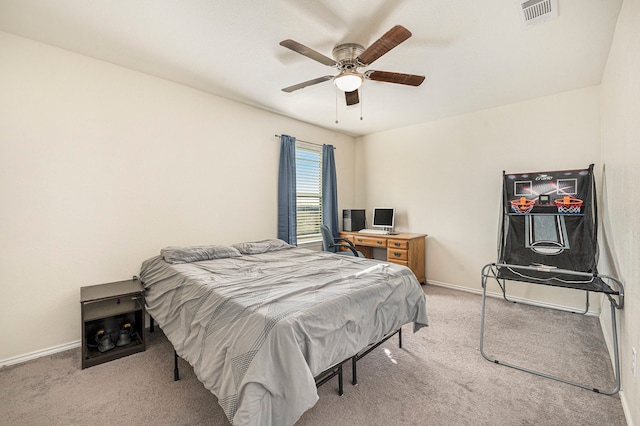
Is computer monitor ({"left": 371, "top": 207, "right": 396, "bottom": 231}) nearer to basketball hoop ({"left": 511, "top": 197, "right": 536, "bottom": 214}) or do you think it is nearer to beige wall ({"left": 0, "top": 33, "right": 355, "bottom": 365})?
basketball hoop ({"left": 511, "top": 197, "right": 536, "bottom": 214})

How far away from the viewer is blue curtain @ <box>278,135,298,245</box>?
4.16 m

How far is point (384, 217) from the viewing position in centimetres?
488

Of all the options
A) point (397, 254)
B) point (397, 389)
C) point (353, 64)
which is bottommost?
point (397, 389)

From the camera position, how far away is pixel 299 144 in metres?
4.54

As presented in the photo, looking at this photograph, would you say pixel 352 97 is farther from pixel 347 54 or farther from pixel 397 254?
pixel 397 254

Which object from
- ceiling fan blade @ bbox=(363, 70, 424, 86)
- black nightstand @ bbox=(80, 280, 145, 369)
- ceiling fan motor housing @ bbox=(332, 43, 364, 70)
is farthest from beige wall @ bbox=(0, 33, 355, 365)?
ceiling fan blade @ bbox=(363, 70, 424, 86)

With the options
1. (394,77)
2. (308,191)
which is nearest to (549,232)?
(394,77)

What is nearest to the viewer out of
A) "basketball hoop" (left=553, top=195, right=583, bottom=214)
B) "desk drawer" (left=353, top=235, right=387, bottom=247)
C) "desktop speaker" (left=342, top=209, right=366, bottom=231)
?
"basketball hoop" (left=553, top=195, right=583, bottom=214)

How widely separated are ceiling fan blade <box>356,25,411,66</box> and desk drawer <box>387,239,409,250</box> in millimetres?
2711

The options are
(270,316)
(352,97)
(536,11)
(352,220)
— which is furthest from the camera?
(352,220)

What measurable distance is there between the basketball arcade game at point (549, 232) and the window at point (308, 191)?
2.64 metres

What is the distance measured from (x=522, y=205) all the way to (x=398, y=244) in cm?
164

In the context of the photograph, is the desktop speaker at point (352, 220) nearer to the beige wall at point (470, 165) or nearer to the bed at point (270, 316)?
the beige wall at point (470, 165)

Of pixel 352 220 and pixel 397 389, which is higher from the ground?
pixel 352 220
